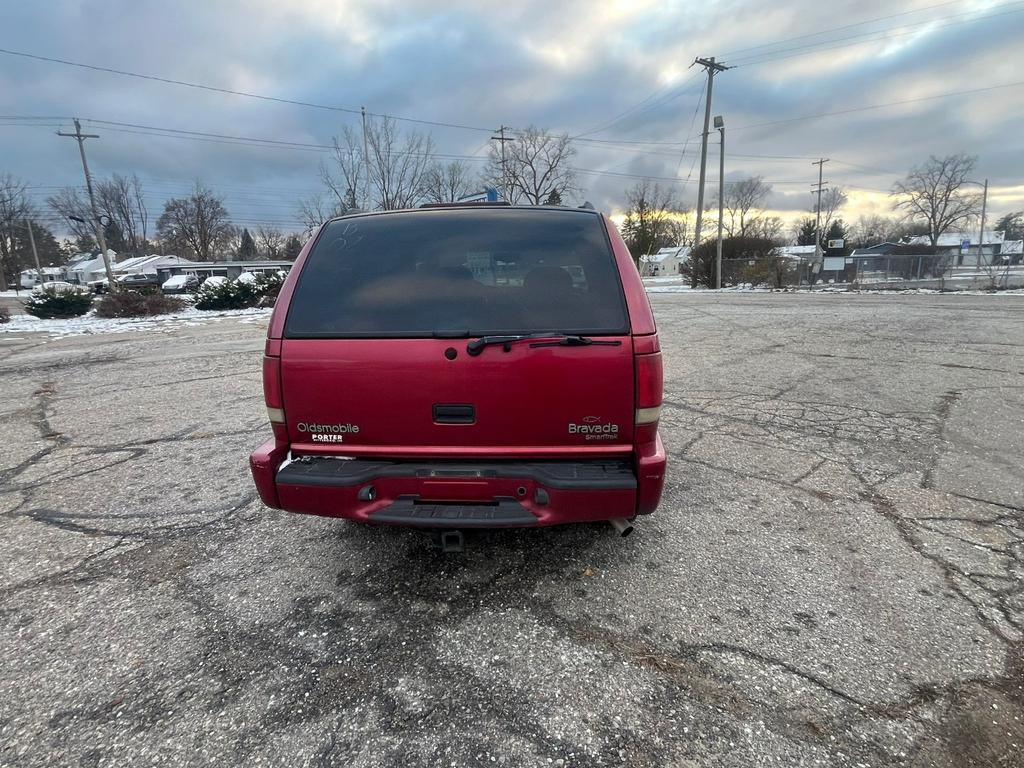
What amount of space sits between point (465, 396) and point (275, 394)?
95cm

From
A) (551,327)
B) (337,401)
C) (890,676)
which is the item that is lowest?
(890,676)

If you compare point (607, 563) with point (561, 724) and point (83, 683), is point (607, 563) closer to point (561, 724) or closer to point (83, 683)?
point (561, 724)

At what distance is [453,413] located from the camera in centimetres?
253

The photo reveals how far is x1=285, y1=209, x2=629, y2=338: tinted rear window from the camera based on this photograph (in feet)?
8.41

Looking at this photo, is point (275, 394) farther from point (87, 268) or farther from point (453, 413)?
point (87, 268)

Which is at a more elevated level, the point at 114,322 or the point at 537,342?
the point at 537,342

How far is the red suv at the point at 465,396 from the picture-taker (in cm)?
247

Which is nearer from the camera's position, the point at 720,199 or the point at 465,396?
the point at 465,396

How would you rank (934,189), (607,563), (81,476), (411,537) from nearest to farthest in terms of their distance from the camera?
(607,563) → (411,537) → (81,476) → (934,189)

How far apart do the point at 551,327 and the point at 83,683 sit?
2484 millimetres

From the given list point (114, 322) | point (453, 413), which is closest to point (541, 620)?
point (453, 413)

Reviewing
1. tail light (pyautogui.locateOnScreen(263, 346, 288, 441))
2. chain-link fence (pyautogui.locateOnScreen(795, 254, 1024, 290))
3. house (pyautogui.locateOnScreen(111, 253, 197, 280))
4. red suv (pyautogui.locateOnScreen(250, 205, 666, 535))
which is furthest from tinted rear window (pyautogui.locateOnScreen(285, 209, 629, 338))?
house (pyautogui.locateOnScreen(111, 253, 197, 280))

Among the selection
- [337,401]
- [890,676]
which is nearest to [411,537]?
[337,401]

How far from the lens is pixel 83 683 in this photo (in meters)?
2.22
